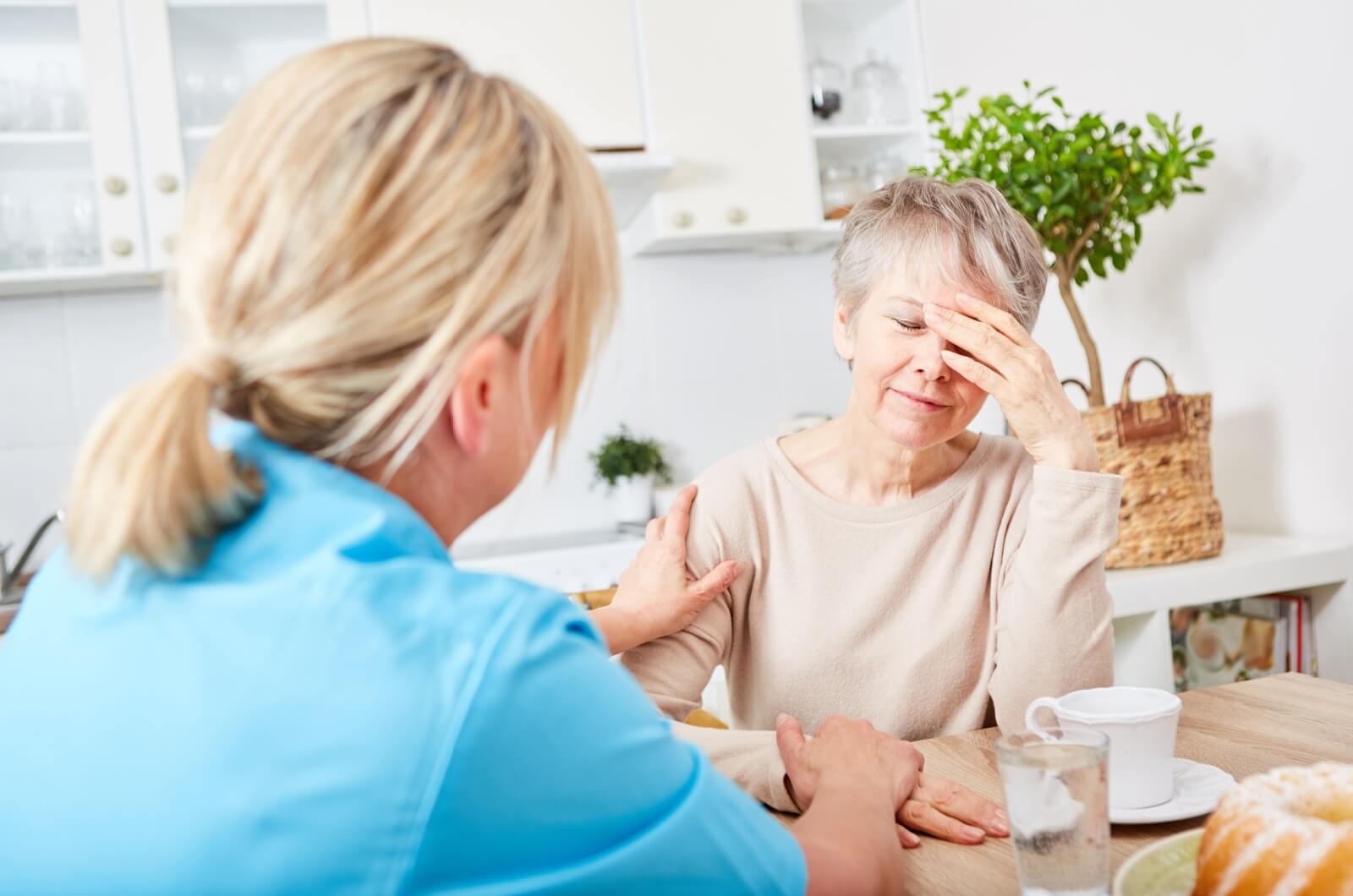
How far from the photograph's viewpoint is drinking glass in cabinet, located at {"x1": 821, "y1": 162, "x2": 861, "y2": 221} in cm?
307

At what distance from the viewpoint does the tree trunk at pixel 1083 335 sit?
1958 mm

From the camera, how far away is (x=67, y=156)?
267 centimetres

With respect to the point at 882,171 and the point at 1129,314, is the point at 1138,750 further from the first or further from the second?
the point at 882,171

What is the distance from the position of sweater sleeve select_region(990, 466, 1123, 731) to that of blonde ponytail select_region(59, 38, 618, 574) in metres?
0.75

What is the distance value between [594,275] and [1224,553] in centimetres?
164

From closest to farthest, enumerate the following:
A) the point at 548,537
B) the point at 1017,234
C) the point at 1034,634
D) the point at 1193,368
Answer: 1. the point at 1034,634
2. the point at 1017,234
3. the point at 1193,368
4. the point at 548,537

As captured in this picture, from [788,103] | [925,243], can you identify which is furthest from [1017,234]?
[788,103]

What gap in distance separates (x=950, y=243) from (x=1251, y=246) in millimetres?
1053

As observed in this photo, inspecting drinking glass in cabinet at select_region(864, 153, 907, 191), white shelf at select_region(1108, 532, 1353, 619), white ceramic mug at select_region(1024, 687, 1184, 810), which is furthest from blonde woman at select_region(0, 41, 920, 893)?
drinking glass in cabinet at select_region(864, 153, 907, 191)

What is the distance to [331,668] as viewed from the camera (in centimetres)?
53

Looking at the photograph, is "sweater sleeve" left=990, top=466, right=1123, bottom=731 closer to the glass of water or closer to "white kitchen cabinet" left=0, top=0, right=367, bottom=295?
the glass of water

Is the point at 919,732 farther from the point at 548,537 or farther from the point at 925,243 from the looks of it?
the point at 548,537

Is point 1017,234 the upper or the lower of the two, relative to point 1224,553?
upper

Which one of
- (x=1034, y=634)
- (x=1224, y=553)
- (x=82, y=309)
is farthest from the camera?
(x=82, y=309)
